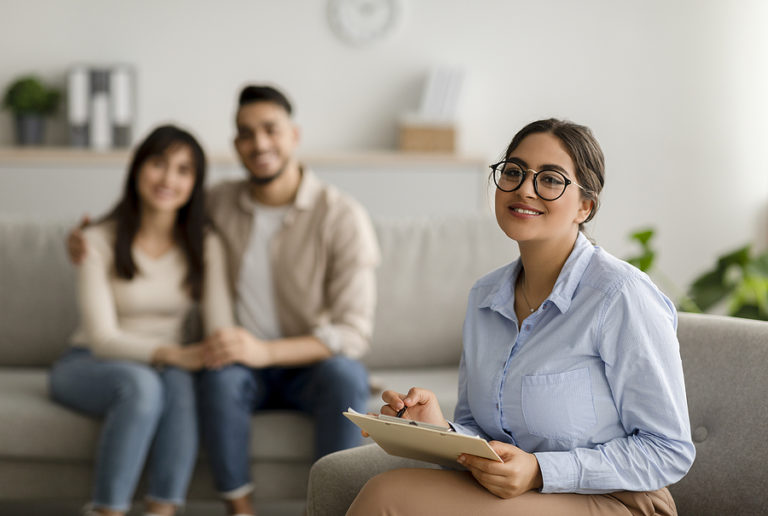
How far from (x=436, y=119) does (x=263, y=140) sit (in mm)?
1958

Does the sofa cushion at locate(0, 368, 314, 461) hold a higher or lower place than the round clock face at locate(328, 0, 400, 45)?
lower

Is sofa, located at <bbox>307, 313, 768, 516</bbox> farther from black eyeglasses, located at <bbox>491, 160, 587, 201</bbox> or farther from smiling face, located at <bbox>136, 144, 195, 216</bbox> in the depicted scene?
smiling face, located at <bbox>136, 144, 195, 216</bbox>

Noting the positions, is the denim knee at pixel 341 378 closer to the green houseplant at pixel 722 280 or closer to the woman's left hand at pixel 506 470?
the woman's left hand at pixel 506 470

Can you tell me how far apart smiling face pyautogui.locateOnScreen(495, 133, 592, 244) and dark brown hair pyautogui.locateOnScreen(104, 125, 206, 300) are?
138 cm

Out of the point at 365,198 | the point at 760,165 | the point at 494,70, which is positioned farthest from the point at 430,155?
the point at 760,165

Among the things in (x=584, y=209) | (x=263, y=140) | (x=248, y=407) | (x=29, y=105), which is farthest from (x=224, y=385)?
(x=29, y=105)

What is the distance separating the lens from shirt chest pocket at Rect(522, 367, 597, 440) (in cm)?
144

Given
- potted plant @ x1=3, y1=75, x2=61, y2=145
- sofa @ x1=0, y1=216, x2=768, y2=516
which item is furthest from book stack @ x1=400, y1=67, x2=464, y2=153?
potted plant @ x1=3, y1=75, x2=61, y2=145

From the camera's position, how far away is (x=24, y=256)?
9.43 ft

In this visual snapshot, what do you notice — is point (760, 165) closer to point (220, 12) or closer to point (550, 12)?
point (550, 12)

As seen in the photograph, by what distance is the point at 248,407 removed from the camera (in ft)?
8.02

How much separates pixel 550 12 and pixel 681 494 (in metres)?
3.40

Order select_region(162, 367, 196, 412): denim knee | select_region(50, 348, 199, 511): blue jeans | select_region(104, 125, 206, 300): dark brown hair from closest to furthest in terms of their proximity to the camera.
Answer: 1. select_region(50, 348, 199, 511): blue jeans
2. select_region(162, 367, 196, 412): denim knee
3. select_region(104, 125, 206, 300): dark brown hair

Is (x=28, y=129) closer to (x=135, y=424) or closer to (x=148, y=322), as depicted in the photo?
(x=148, y=322)
